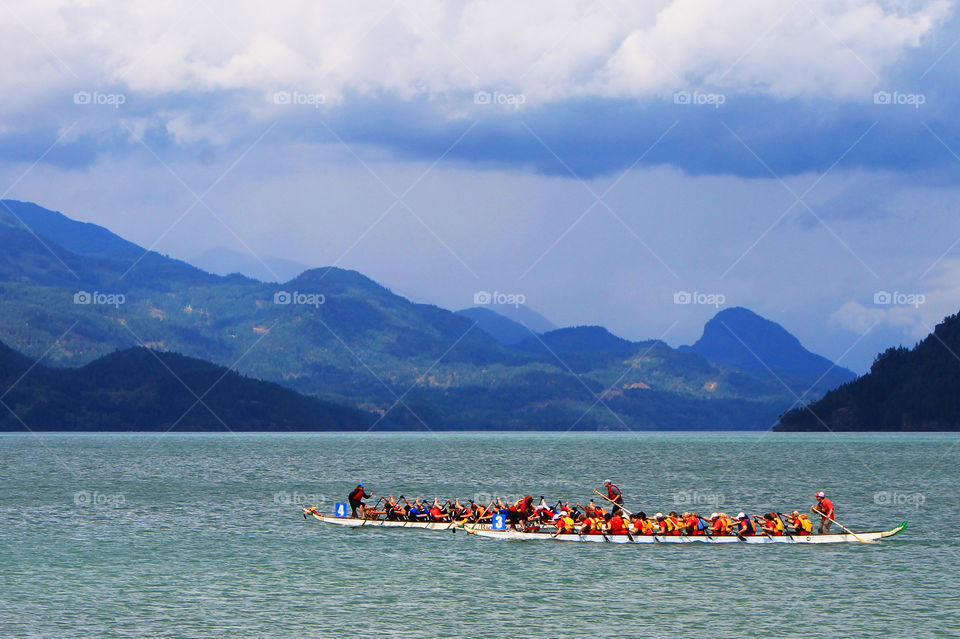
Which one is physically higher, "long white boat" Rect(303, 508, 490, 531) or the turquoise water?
"long white boat" Rect(303, 508, 490, 531)

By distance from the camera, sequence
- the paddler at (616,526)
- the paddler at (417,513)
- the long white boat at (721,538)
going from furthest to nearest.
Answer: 1. the paddler at (417,513)
2. the long white boat at (721,538)
3. the paddler at (616,526)

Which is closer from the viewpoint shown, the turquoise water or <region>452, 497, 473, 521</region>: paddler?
the turquoise water

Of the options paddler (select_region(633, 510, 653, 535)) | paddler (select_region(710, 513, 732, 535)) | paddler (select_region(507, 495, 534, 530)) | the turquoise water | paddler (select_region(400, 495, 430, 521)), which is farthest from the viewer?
paddler (select_region(400, 495, 430, 521))

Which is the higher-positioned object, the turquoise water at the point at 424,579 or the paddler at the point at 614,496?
the paddler at the point at 614,496

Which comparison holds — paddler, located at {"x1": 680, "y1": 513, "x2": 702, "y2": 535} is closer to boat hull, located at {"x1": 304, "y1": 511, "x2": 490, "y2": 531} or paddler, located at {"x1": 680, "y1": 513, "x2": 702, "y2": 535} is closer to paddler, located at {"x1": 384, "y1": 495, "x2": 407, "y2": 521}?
boat hull, located at {"x1": 304, "y1": 511, "x2": 490, "y2": 531}

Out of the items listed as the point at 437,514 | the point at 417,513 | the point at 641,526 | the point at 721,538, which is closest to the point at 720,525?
the point at 721,538

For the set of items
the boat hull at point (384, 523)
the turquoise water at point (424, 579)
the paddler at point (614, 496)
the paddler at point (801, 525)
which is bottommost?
the turquoise water at point (424, 579)

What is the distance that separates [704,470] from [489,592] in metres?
128

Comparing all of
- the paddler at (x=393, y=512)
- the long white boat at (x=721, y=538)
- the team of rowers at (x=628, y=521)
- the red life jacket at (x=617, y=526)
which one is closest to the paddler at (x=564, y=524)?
the team of rowers at (x=628, y=521)

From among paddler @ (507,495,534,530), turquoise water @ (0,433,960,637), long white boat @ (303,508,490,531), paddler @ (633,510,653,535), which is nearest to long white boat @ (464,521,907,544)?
paddler @ (633,510,653,535)

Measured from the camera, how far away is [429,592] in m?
57.0

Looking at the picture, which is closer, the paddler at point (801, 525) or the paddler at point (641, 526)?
the paddler at point (641, 526)

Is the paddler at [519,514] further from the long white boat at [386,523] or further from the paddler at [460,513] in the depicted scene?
the long white boat at [386,523]

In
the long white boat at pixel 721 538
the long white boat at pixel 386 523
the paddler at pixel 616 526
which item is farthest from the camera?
the long white boat at pixel 386 523
